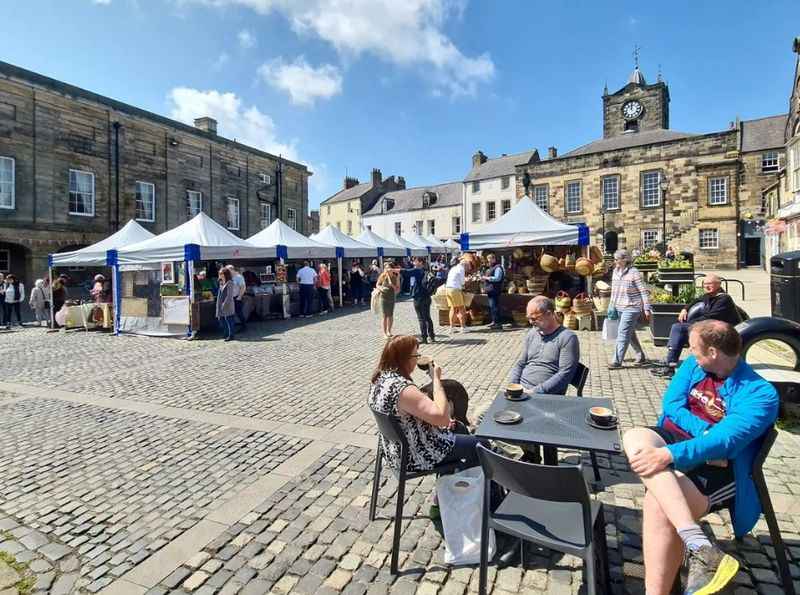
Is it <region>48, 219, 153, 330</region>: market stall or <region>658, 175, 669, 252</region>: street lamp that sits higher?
<region>658, 175, 669, 252</region>: street lamp

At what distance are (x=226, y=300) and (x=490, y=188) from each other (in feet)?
130

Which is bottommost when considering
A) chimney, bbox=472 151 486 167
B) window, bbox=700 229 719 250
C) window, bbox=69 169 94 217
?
window, bbox=700 229 719 250

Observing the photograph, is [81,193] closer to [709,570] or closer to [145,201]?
[145,201]

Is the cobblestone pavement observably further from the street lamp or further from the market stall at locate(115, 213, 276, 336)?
the street lamp

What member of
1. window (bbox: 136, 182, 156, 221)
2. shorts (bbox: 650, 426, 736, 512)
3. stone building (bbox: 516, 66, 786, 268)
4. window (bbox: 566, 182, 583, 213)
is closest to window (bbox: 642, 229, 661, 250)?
stone building (bbox: 516, 66, 786, 268)

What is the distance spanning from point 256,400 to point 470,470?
4.03m

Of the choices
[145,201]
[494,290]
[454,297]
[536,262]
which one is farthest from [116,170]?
[536,262]

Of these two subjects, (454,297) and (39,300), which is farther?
(39,300)

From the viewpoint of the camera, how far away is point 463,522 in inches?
107

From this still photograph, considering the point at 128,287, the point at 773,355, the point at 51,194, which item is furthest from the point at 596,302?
the point at 51,194

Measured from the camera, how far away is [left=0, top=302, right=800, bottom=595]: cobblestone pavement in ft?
8.84

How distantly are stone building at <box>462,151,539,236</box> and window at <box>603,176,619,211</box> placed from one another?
335 inches

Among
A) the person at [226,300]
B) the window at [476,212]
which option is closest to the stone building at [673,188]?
the window at [476,212]

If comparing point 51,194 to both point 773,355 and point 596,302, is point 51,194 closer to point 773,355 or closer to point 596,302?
point 596,302
